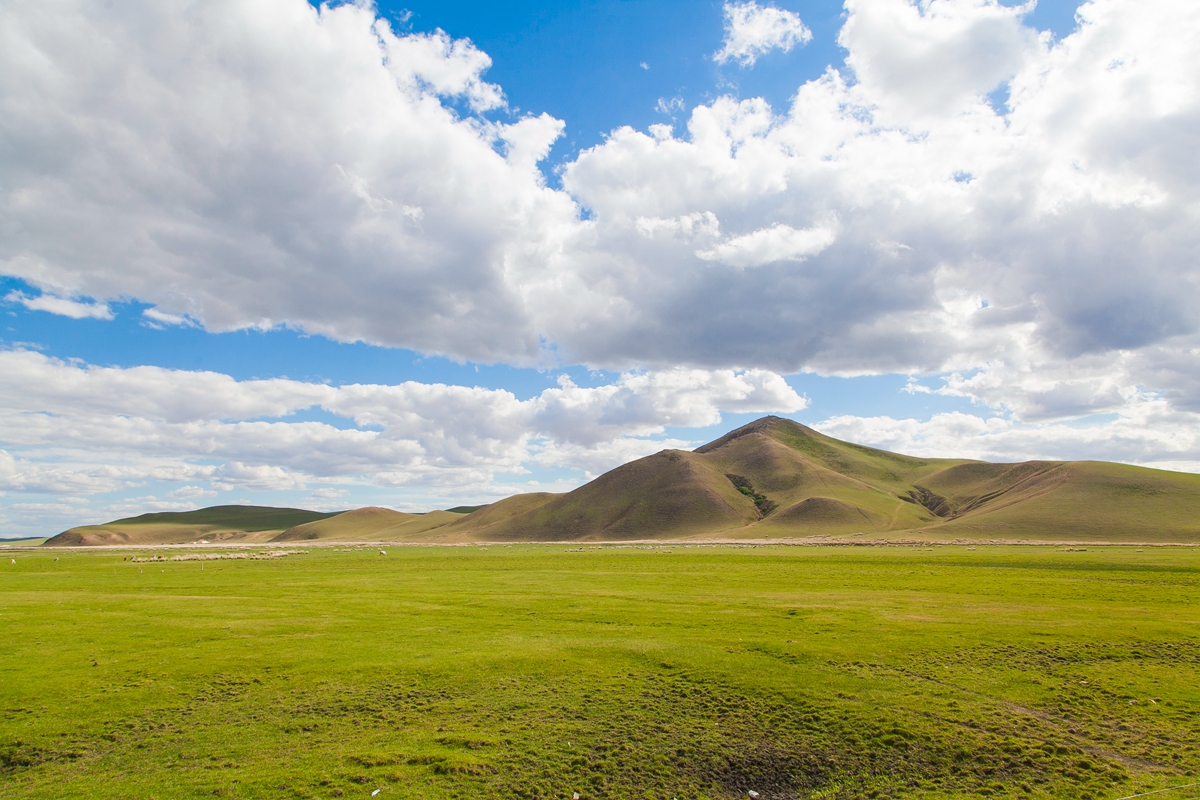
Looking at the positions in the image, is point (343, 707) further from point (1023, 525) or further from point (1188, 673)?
point (1023, 525)

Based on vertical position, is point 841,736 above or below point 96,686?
below

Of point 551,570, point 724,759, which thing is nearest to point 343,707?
point 724,759

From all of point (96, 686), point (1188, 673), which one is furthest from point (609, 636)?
point (1188, 673)

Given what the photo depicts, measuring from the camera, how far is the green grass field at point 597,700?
556 inches

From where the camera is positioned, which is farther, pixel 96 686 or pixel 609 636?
pixel 609 636

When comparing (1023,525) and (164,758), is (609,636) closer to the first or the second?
(164,758)

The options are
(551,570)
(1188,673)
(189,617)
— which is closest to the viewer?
(1188,673)

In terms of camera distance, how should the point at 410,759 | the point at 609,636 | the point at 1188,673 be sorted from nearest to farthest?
the point at 410,759 < the point at 1188,673 < the point at 609,636

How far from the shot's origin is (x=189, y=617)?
31719 mm

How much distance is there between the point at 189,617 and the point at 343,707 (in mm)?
19712

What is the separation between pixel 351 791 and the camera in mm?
13055

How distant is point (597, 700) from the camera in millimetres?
19062

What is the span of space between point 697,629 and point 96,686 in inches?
933

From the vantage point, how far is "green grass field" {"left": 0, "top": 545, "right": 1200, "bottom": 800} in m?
14.1
